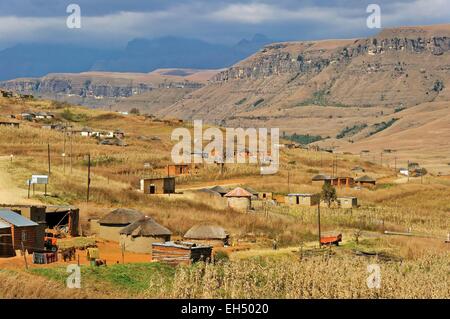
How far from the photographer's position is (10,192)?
55625mm

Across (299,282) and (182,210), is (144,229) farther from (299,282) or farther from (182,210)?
(299,282)

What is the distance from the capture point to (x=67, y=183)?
61.4m

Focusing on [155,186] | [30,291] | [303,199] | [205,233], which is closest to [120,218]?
[205,233]

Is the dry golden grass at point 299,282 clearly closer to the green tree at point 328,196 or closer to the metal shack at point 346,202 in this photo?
the green tree at point 328,196

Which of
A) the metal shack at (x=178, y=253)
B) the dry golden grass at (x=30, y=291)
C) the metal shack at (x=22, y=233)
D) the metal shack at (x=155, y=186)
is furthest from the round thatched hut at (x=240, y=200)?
Answer: the dry golden grass at (x=30, y=291)

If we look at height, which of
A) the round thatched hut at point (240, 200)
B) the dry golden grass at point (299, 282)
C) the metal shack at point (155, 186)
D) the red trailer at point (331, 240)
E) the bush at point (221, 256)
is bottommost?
the red trailer at point (331, 240)

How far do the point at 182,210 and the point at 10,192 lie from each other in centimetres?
1087

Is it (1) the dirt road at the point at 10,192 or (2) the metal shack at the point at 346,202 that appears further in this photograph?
(2) the metal shack at the point at 346,202

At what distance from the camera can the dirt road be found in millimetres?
52469

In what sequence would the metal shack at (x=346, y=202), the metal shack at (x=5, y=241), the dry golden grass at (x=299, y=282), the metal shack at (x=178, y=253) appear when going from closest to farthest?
the dry golden grass at (x=299, y=282) → the metal shack at (x=5, y=241) → the metal shack at (x=178, y=253) → the metal shack at (x=346, y=202)

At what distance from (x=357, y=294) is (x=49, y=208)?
23541mm

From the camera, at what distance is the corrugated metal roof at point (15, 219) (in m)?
38.6
